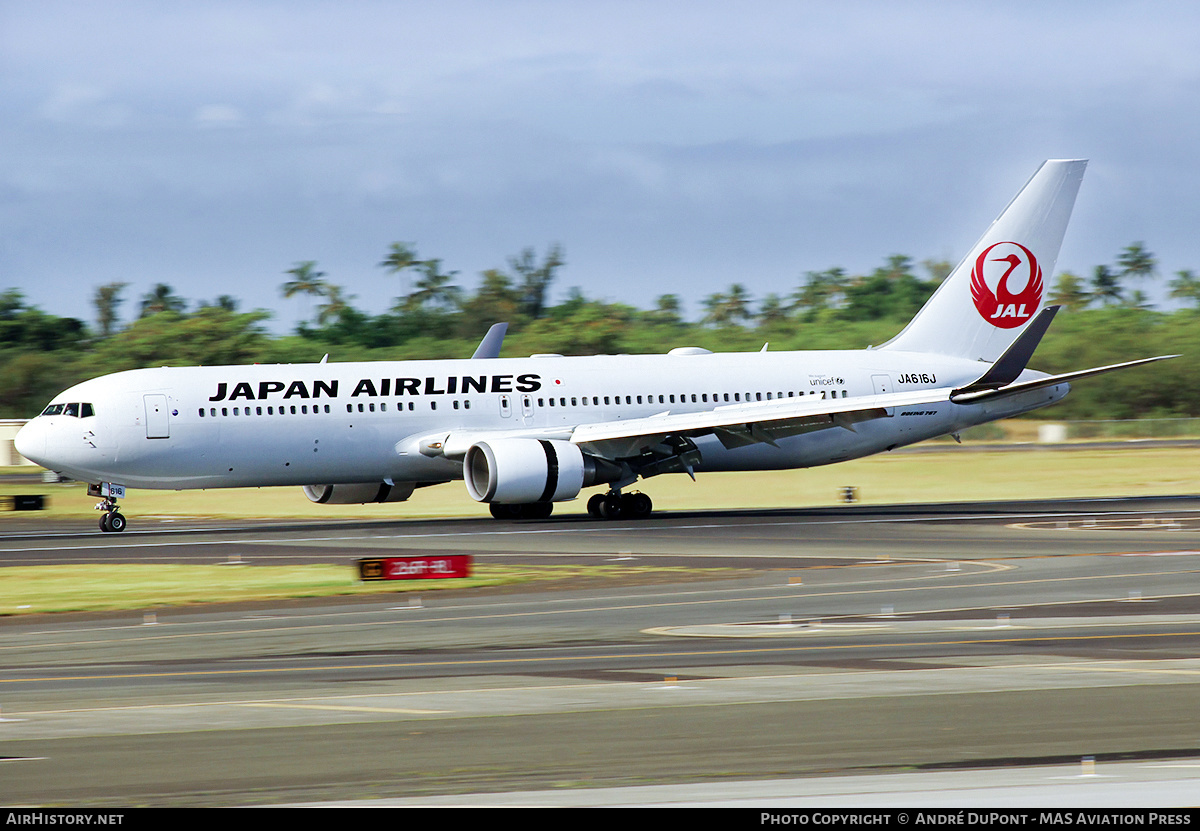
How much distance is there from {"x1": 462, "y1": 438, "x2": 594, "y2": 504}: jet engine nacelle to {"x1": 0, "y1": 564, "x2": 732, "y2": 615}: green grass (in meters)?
9.36

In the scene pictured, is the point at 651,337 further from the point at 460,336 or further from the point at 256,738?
the point at 256,738

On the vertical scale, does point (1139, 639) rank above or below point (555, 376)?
below

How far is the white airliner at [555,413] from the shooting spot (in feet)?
132

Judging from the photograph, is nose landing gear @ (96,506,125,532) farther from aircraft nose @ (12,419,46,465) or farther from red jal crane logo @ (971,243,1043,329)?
red jal crane logo @ (971,243,1043,329)

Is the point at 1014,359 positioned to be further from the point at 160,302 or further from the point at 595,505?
the point at 160,302

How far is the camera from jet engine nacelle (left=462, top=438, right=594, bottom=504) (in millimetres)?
39562

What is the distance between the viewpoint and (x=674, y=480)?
5728cm

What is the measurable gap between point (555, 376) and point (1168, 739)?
32.1 metres

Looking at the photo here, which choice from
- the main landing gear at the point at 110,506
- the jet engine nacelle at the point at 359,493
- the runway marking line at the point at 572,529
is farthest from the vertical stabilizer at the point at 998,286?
the main landing gear at the point at 110,506

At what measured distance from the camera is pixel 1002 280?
48.6 metres

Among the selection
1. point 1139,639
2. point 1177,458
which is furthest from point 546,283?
point 1139,639

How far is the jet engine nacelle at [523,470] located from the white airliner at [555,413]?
5cm

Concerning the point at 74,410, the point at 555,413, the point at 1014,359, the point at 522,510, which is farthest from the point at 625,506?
the point at 74,410

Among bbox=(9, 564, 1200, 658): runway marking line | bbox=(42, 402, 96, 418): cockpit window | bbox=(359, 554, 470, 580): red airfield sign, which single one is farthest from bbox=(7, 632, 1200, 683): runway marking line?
bbox=(42, 402, 96, 418): cockpit window
